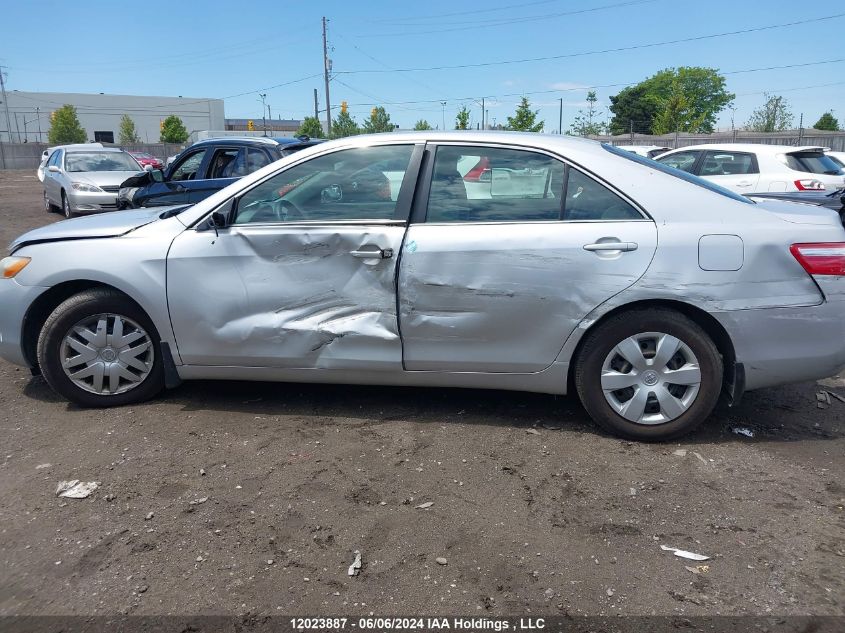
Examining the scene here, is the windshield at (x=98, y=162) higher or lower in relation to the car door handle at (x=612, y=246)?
higher

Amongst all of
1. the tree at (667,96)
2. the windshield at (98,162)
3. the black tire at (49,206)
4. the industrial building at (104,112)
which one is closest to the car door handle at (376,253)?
the windshield at (98,162)

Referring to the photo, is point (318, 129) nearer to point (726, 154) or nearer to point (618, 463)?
→ point (726, 154)

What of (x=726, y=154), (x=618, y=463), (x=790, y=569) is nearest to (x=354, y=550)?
(x=618, y=463)

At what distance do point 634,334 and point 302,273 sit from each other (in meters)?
1.90

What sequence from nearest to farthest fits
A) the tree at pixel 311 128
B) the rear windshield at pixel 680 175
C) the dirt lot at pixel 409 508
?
the dirt lot at pixel 409 508
the rear windshield at pixel 680 175
the tree at pixel 311 128

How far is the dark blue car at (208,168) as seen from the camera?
365 inches

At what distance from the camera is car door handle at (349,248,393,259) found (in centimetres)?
375

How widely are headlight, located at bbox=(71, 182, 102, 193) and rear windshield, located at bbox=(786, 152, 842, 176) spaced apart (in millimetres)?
13162

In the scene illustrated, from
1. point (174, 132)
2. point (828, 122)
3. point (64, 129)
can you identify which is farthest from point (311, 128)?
point (828, 122)

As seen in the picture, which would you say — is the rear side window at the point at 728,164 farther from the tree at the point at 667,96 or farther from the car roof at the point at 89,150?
the tree at the point at 667,96

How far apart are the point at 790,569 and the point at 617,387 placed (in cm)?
127

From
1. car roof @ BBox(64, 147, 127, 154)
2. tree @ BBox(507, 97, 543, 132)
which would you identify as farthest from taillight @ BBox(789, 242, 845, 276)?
tree @ BBox(507, 97, 543, 132)

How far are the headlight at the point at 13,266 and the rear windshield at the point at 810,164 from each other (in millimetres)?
10410

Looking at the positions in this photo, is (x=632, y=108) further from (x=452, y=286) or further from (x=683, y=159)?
(x=452, y=286)
